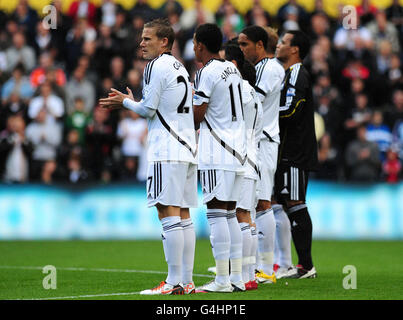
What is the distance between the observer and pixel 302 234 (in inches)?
426

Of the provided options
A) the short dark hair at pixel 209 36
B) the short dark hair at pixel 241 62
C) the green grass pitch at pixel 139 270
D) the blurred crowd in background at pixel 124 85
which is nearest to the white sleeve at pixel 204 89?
the short dark hair at pixel 209 36

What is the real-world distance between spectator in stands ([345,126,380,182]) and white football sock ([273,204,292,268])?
6.73 metres

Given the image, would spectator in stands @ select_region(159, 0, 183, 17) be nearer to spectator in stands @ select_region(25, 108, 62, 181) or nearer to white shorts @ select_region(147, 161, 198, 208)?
spectator in stands @ select_region(25, 108, 62, 181)

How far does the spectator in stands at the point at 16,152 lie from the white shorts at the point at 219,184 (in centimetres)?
968

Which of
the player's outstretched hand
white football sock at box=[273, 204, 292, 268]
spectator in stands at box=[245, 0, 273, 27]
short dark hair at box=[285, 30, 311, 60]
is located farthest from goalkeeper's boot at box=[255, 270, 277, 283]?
spectator in stands at box=[245, 0, 273, 27]

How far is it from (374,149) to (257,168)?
8973 mm

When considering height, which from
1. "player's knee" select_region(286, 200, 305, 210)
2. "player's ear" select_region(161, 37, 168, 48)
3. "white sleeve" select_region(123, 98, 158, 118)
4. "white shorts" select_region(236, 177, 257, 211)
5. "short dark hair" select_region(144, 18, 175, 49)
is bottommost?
"player's knee" select_region(286, 200, 305, 210)

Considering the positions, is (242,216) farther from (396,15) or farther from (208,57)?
(396,15)

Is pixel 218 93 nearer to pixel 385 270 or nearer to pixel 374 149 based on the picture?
pixel 385 270

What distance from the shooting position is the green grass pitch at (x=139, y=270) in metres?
8.91

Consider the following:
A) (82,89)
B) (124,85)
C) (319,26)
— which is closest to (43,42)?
(82,89)

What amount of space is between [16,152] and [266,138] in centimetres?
864

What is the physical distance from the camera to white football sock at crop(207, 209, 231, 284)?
8766 mm

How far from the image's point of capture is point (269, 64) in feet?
34.3
